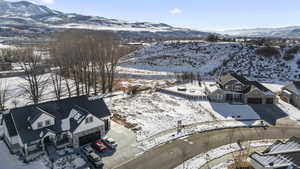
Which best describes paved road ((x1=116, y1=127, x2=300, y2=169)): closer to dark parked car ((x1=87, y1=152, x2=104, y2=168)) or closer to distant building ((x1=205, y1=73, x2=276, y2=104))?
dark parked car ((x1=87, y1=152, x2=104, y2=168))

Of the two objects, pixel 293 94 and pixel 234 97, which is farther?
pixel 234 97

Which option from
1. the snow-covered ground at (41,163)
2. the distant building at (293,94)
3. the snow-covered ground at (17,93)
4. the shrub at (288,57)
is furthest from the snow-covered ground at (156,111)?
the shrub at (288,57)

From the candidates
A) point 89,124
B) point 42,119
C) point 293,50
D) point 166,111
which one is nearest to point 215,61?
point 293,50

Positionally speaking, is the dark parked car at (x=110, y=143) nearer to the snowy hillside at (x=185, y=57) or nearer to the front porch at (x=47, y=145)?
the front porch at (x=47, y=145)

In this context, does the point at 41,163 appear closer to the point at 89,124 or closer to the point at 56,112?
the point at 56,112

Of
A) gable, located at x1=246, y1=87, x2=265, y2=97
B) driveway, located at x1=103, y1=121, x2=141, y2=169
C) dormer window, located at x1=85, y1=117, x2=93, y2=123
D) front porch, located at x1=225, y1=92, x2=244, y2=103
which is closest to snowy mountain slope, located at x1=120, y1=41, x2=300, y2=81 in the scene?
gable, located at x1=246, y1=87, x2=265, y2=97
